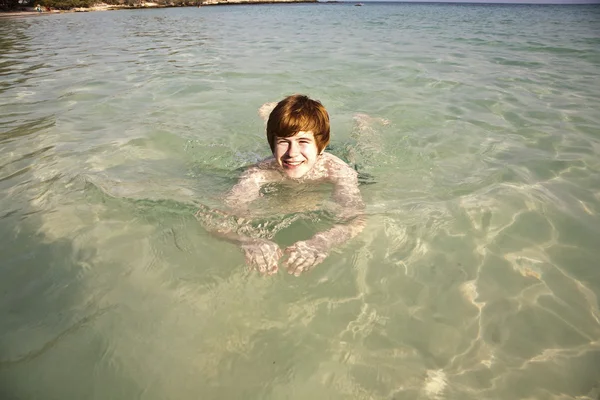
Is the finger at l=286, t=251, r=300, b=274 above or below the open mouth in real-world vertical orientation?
below

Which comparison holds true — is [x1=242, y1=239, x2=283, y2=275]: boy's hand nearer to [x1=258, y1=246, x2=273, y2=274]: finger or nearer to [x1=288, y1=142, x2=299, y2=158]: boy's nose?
[x1=258, y1=246, x2=273, y2=274]: finger

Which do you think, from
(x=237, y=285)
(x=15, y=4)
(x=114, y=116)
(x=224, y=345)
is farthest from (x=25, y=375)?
(x=15, y=4)

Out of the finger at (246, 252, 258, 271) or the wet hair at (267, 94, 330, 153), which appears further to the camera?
the wet hair at (267, 94, 330, 153)

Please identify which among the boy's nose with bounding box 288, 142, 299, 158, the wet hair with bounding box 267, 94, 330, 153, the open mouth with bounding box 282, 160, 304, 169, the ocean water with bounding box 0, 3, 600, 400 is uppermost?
the wet hair with bounding box 267, 94, 330, 153

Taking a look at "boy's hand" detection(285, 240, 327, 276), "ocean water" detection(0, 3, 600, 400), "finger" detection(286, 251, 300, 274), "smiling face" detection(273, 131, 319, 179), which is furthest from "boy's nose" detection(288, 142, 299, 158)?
"finger" detection(286, 251, 300, 274)

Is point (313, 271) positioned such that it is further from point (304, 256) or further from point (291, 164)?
point (291, 164)

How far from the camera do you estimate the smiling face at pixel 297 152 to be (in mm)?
2750

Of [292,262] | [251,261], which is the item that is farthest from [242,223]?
[292,262]

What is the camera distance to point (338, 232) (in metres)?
2.53

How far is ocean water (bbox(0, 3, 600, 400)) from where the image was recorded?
167 centimetres

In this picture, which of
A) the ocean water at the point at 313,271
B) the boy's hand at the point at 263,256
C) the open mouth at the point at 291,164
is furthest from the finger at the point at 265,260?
the open mouth at the point at 291,164

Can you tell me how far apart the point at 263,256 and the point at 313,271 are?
1.20 feet

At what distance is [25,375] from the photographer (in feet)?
5.26

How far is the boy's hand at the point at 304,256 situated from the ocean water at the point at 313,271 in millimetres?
80
